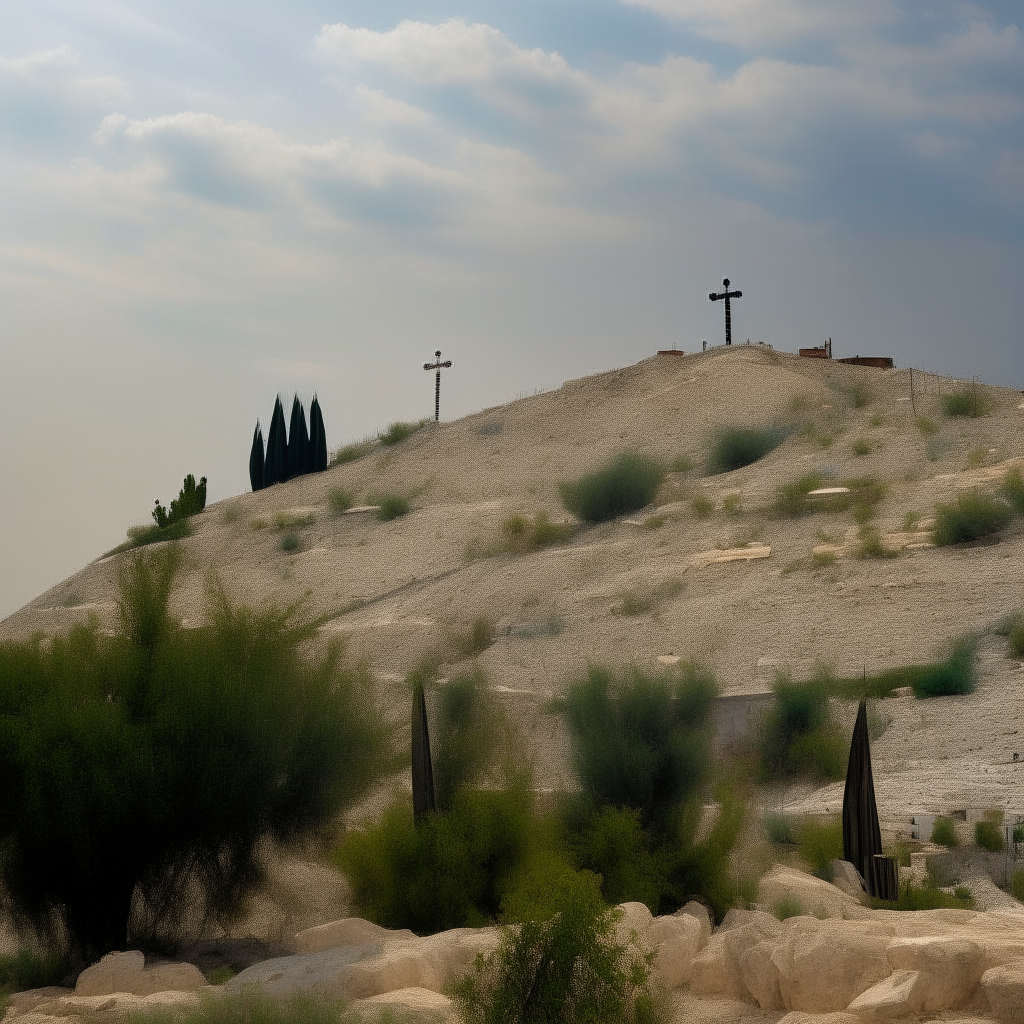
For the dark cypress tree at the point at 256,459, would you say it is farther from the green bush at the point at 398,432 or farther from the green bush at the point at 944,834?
the green bush at the point at 944,834

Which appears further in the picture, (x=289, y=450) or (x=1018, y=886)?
(x=289, y=450)

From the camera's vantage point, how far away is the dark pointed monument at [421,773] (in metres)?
14.0

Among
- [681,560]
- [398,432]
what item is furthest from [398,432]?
[681,560]

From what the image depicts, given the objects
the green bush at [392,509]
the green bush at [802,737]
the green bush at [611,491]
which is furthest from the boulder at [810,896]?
the green bush at [392,509]

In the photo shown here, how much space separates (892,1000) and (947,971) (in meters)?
0.44

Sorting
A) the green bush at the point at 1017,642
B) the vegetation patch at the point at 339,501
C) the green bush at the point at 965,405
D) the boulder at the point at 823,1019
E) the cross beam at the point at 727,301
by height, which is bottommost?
the boulder at the point at 823,1019

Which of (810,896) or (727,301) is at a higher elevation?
(727,301)

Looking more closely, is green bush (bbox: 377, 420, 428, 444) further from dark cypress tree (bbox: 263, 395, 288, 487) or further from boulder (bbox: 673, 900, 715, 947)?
boulder (bbox: 673, 900, 715, 947)

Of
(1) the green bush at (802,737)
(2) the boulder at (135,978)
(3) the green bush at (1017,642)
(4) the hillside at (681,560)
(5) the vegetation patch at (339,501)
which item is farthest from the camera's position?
(5) the vegetation patch at (339,501)

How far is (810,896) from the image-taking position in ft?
42.3

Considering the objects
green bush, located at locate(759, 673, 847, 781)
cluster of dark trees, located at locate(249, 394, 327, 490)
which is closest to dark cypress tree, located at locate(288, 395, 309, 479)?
cluster of dark trees, located at locate(249, 394, 327, 490)

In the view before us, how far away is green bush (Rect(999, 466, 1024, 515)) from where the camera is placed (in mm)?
28938

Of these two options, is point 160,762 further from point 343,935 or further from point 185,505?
point 185,505

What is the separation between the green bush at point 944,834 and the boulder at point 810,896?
122 inches
